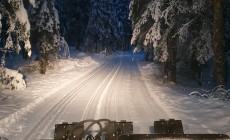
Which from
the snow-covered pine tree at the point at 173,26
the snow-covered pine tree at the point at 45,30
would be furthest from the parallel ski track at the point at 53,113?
the snow-covered pine tree at the point at 45,30

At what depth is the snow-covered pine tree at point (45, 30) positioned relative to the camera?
2594 cm

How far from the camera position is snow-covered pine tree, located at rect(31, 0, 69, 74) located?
85.1ft

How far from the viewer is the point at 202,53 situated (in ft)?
64.8

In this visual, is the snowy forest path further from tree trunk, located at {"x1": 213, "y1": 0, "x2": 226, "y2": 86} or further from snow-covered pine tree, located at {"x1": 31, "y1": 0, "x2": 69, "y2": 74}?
snow-covered pine tree, located at {"x1": 31, "y1": 0, "x2": 69, "y2": 74}

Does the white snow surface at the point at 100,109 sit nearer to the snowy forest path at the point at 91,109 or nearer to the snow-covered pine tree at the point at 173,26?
the snowy forest path at the point at 91,109

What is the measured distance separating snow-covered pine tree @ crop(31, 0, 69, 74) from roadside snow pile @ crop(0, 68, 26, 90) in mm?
8886

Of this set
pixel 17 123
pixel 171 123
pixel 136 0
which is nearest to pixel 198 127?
pixel 171 123

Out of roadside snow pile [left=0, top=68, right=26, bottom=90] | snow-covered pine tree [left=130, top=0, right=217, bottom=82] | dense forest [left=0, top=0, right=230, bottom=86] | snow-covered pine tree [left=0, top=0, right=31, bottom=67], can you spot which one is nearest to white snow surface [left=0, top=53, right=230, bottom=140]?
roadside snow pile [left=0, top=68, right=26, bottom=90]

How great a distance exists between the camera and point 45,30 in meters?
26.1

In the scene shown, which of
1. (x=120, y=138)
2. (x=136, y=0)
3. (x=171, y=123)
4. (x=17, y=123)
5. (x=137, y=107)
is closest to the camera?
(x=120, y=138)

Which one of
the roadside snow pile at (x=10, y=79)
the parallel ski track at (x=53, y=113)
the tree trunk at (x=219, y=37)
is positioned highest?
the tree trunk at (x=219, y=37)

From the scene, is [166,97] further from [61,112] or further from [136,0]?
[136,0]

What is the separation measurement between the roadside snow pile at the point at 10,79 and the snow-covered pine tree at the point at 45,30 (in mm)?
8886

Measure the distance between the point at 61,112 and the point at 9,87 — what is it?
6.32m
